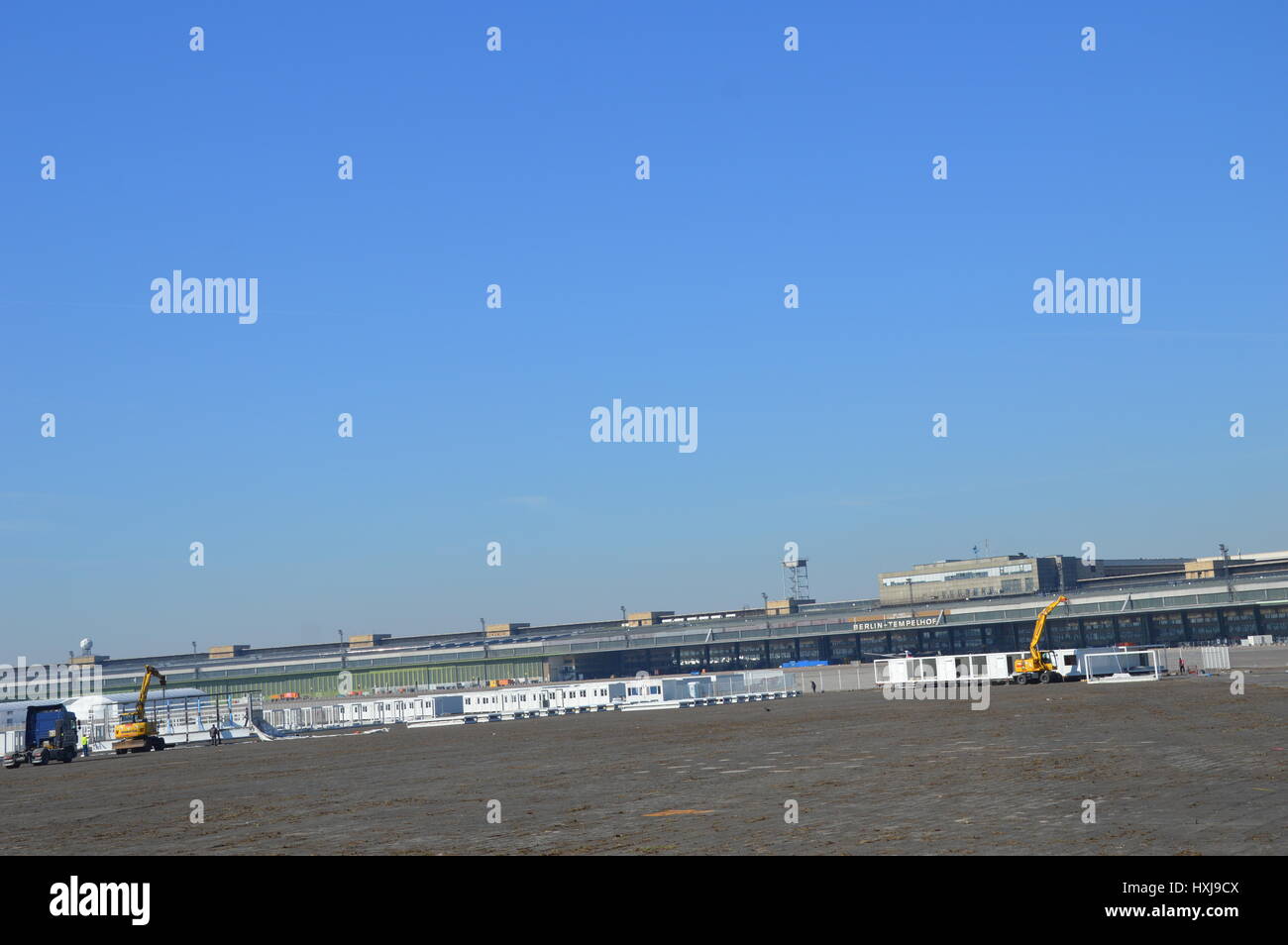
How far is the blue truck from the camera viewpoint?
236ft

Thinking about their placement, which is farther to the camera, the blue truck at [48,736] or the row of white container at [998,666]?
the row of white container at [998,666]

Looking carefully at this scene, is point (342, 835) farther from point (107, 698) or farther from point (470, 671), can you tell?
point (470, 671)

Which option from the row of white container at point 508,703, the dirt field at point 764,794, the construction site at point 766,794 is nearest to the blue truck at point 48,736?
the construction site at point 766,794

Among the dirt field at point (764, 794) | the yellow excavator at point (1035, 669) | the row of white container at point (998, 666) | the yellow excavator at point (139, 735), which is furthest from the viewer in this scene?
the row of white container at point (998, 666)

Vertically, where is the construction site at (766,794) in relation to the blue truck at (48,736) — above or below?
above

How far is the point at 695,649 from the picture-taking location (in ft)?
641

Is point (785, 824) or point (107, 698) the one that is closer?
point (785, 824)

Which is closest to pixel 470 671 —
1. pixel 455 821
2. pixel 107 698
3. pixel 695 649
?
pixel 695 649

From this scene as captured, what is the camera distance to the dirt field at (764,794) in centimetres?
1780

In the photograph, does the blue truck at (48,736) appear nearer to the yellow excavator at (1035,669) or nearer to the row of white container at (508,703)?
the row of white container at (508,703)

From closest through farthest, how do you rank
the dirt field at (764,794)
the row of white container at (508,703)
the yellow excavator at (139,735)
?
1. the dirt field at (764,794)
2. the yellow excavator at (139,735)
3. the row of white container at (508,703)

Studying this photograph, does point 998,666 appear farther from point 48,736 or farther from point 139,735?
point 48,736

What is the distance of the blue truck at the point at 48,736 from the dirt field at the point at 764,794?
817 inches
